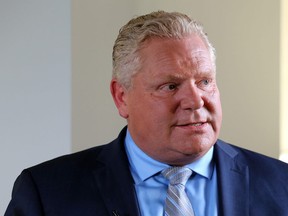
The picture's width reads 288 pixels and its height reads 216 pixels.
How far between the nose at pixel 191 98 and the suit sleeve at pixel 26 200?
52 cm

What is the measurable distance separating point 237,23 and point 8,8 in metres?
1.09

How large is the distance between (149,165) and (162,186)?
0.24ft

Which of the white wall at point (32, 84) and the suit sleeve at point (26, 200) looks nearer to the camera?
the suit sleeve at point (26, 200)

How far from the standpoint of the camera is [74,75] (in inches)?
100

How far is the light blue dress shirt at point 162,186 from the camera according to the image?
169 centimetres

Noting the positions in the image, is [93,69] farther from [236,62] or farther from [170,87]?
[170,87]

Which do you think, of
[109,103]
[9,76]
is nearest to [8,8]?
[9,76]

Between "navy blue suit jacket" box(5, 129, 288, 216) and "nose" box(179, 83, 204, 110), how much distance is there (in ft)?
0.84

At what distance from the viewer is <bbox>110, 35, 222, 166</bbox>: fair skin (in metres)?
1.61

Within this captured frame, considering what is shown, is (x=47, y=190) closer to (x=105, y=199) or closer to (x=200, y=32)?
(x=105, y=199)

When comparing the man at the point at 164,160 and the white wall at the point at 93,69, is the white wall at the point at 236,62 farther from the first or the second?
the man at the point at 164,160

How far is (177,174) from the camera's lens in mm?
1714

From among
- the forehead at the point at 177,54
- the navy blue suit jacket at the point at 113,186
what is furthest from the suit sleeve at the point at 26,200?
the forehead at the point at 177,54

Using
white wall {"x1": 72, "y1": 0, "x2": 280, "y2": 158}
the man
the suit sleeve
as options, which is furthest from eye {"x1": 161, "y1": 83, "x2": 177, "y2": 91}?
white wall {"x1": 72, "y1": 0, "x2": 280, "y2": 158}
